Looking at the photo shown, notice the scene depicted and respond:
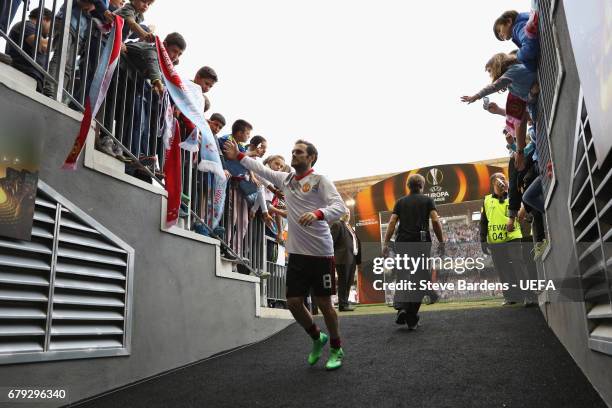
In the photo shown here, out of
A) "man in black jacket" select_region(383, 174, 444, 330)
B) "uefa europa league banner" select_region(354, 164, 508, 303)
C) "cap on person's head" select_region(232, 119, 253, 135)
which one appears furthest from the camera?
"uefa europa league banner" select_region(354, 164, 508, 303)

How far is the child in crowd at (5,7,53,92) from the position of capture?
3.45 m

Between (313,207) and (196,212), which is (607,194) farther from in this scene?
(196,212)

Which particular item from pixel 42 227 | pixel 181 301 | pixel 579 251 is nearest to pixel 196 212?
pixel 181 301

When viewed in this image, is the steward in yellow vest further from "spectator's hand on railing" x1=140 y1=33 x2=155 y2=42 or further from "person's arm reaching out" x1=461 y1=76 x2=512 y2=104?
"spectator's hand on railing" x1=140 y1=33 x2=155 y2=42

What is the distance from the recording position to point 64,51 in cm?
370

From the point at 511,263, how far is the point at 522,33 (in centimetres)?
392

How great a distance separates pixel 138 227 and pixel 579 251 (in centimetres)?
347

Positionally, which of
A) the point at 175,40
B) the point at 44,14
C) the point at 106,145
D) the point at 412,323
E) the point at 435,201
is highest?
the point at 175,40

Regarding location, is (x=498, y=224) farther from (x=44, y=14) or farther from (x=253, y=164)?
(x=44, y=14)

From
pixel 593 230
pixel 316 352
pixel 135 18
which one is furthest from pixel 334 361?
pixel 135 18

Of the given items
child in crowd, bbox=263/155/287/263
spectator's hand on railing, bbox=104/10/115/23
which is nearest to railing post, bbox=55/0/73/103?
spectator's hand on railing, bbox=104/10/115/23

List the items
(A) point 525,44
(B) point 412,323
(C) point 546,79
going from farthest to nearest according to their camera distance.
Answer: (B) point 412,323 → (A) point 525,44 → (C) point 546,79

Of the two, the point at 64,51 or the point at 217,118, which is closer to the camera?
the point at 64,51

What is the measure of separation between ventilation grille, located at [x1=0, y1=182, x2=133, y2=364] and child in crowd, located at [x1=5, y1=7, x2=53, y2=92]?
2.97 feet
